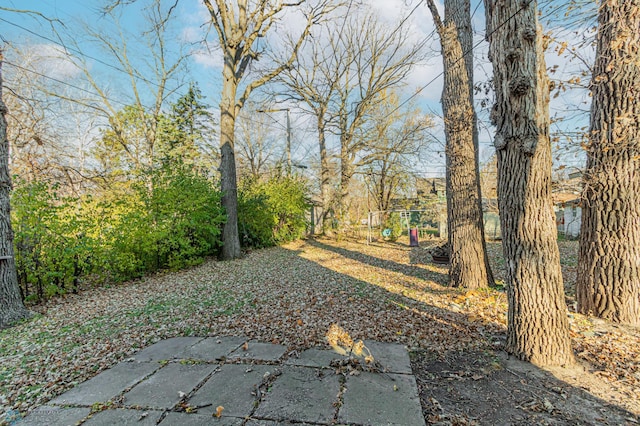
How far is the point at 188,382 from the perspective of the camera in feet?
7.47

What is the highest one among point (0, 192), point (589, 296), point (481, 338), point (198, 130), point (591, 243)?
point (198, 130)

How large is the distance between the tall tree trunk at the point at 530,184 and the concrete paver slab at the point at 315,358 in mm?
1540

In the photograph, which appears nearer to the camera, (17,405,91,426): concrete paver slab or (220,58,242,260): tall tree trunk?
(17,405,91,426): concrete paver slab

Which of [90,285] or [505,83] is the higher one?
[505,83]

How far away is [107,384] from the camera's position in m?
2.30

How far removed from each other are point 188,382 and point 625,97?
4809 mm

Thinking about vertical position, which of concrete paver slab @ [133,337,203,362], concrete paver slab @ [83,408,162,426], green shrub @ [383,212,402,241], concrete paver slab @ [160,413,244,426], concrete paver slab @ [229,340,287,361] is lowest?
concrete paver slab @ [133,337,203,362]

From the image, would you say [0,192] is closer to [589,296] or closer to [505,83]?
[505,83]

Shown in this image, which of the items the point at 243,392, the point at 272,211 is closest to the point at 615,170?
the point at 243,392

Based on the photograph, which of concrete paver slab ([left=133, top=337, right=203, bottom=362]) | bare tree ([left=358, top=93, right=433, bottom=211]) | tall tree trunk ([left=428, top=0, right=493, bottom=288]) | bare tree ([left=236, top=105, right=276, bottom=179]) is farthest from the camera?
bare tree ([left=236, top=105, right=276, bottom=179])

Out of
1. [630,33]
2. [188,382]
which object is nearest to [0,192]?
[188,382]

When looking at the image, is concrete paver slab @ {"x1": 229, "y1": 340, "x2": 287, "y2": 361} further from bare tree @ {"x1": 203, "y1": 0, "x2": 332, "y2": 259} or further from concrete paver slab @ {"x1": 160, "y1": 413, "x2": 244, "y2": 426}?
bare tree @ {"x1": 203, "y1": 0, "x2": 332, "y2": 259}

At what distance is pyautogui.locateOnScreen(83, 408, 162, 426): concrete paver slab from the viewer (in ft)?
5.94

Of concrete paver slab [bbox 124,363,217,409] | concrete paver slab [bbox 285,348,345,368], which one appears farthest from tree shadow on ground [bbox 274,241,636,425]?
concrete paver slab [bbox 124,363,217,409]
